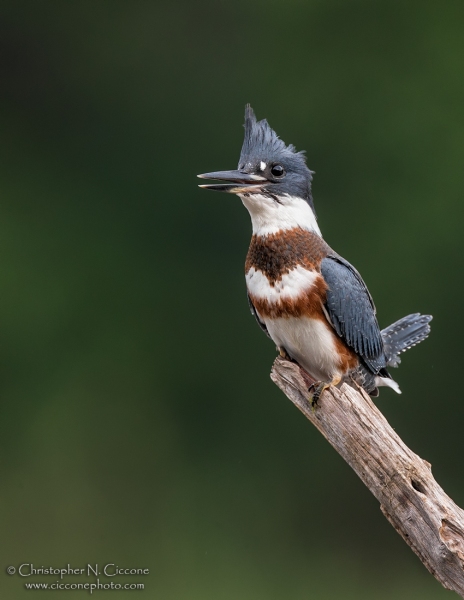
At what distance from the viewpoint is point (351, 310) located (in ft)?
9.66

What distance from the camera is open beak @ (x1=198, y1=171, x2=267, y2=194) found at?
112 inches

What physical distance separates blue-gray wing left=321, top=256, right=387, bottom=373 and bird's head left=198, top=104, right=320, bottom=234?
194 mm

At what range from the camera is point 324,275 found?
2906 mm

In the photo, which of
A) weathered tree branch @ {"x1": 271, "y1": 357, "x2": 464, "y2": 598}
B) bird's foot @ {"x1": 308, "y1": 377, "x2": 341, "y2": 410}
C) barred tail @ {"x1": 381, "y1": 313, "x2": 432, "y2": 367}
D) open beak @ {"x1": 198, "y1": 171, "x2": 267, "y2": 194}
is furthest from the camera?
barred tail @ {"x1": 381, "y1": 313, "x2": 432, "y2": 367}

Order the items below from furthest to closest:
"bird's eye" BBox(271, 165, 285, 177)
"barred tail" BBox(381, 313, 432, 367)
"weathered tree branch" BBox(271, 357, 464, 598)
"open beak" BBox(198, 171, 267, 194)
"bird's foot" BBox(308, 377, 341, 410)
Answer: "barred tail" BBox(381, 313, 432, 367) < "bird's eye" BBox(271, 165, 285, 177) < "open beak" BBox(198, 171, 267, 194) < "bird's foot" BBox(308, 377, 341, 410) < "weathered tree branch" BBox(271, 357, 464, 598)

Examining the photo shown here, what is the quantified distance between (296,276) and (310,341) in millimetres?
216

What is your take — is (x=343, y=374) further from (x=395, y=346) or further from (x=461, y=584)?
(x=461, y=584)

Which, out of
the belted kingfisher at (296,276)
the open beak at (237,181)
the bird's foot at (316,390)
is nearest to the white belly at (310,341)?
the belted kingfisher at (296,276)

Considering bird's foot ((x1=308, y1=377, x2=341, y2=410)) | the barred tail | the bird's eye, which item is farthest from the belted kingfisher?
the barred tail

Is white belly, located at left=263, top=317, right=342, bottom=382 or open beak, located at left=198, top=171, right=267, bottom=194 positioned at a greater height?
open beak, located at left=198, top=171, right=267, bottom=194

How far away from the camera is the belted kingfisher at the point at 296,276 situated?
113 inches

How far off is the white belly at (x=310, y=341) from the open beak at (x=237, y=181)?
0.43 m

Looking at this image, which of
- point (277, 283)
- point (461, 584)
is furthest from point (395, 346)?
point (461, 584)

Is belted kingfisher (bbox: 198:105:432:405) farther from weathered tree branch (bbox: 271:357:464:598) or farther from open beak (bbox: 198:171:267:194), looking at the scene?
weathered tree branch (bbox: 271:357:464:598)
